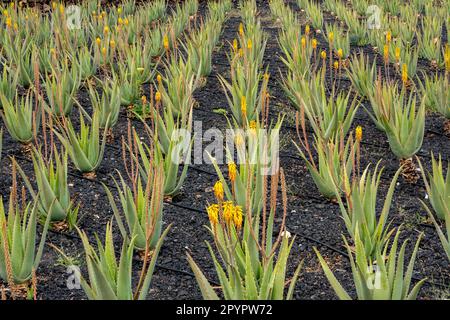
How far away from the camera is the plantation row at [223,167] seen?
153 centimetres

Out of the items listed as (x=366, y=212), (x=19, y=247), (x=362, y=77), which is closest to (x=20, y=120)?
(x=19, y=247)

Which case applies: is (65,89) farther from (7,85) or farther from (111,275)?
(111,275)

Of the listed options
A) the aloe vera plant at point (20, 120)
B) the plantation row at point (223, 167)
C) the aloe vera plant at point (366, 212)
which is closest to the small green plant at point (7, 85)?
the plantation row at point (223, 167)

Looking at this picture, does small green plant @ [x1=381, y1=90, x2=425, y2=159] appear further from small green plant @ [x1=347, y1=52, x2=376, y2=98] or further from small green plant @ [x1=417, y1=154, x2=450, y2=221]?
small green plant @ [x1=347, y1=52, x2=376, y2=98]

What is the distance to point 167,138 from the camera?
2.67 metres

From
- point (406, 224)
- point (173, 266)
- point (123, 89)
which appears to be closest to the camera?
point (173, 266)

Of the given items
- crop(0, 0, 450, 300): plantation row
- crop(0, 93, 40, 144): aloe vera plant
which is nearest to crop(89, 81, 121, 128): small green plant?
crop(0, 0, 450, 300): plantation row

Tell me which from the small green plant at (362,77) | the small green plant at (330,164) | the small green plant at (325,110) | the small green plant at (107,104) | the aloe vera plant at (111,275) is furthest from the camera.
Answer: the small green plant at (362,77)

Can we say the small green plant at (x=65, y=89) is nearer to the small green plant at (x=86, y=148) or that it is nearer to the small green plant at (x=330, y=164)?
the small green plant at (x=86, y=148)

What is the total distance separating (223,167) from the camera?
291cm
